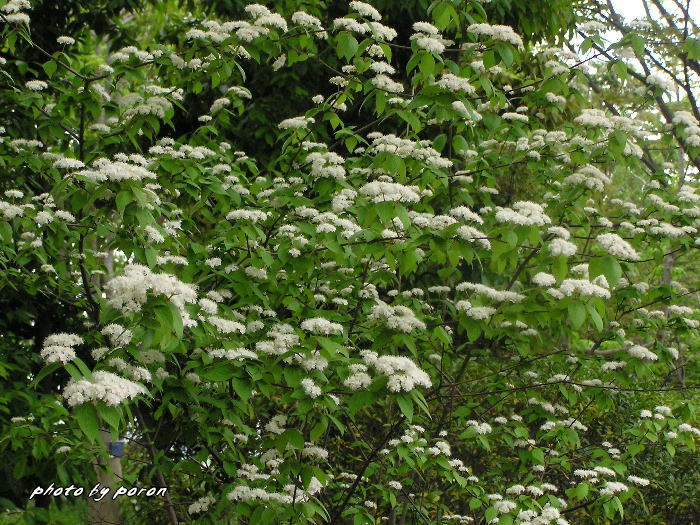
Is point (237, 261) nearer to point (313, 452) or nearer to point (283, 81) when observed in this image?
point (313, 452)

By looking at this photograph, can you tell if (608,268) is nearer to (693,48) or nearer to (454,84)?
(454,84)

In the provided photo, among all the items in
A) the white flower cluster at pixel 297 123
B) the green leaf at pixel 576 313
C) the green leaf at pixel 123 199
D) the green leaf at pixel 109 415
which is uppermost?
the white flower cluster at pixel 297 123

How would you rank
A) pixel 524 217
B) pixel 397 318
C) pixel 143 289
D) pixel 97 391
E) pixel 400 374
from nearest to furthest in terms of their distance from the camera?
pixel 97 391 < pixel 143 289 < pixel 400 374 < pixel 524 217 < pixel 397 318

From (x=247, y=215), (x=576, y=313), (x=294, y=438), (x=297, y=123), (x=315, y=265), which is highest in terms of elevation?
(x=297, y=123)

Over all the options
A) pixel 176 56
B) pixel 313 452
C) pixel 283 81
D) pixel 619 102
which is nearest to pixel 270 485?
pixel 313 452

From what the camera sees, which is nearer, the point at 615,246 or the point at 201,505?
the point at 615,246

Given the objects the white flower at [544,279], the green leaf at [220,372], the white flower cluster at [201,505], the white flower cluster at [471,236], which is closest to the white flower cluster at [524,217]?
the white flower cluster at [471,236]

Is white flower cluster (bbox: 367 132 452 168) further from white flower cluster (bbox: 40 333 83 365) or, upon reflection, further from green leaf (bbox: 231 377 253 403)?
white flower cluster (bbox: 40 333 83 365)

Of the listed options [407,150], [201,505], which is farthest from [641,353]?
[201,505]

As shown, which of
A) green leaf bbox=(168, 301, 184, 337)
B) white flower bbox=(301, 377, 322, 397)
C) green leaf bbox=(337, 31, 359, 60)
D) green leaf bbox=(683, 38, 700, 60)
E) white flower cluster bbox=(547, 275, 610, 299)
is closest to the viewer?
green leaf bbox=(168, 301, 184, 337)

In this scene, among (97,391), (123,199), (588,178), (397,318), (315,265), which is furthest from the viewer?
(588,178)

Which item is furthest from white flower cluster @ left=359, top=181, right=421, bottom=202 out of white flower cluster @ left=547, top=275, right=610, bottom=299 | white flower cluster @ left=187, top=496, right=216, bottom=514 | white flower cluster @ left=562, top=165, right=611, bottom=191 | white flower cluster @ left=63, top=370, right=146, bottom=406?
white flower cluster @ left=187, top=496, right=216, bottom=514

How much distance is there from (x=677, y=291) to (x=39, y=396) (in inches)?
175

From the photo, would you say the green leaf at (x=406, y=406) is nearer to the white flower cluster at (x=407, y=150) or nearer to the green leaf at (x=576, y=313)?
the green leaf at (x=576, y=313)
